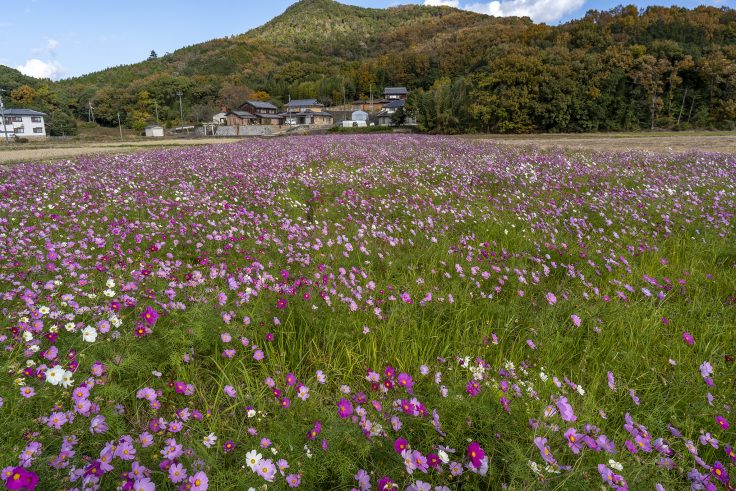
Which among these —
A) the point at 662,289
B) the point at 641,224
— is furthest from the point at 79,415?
the point at 641,224

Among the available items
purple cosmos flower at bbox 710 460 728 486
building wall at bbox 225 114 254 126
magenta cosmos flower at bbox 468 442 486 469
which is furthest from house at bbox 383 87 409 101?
magenta cosmos flower at bbox 468 442 486 469

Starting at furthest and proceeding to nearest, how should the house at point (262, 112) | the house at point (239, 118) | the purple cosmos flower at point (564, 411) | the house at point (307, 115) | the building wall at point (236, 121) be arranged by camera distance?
the house at point (307, 115), the house at point (262, 112), the building wall at point (236, 121), the house at point (239, 118), the purple cosmos flower at point (564, 411)

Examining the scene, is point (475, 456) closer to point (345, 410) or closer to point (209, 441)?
point (345, 410)

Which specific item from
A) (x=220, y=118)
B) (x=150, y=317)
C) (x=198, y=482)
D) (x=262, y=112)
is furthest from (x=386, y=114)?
(x=198, y=482)

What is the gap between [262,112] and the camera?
321 ft

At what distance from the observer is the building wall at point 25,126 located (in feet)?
268

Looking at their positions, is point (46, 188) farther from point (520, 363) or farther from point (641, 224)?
point (641, 224)

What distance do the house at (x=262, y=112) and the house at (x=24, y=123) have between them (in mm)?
43395

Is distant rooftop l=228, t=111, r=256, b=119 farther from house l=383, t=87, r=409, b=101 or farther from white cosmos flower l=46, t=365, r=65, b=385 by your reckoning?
white cosmos flower l=46, t=365, r=65, b=385

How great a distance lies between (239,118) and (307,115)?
1630cm

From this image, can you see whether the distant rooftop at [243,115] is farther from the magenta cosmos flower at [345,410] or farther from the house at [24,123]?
the magenta cosmos flower at [345,410]

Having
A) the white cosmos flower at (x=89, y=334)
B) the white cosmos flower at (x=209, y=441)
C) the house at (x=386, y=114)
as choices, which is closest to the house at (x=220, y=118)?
the house at (x=386, y=114)

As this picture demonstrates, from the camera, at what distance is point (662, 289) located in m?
3.46

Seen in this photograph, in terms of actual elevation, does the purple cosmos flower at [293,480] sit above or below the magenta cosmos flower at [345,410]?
below
